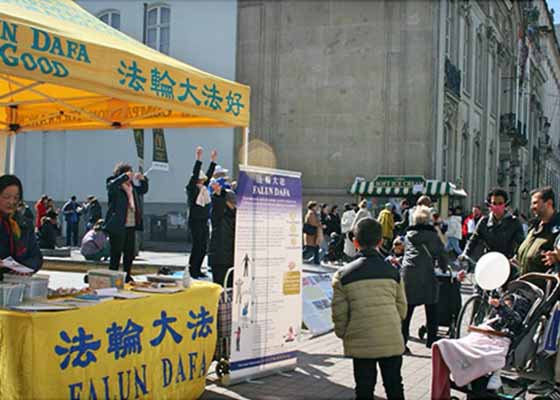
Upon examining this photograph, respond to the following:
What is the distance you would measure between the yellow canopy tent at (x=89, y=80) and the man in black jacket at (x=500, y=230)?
325 centimetres

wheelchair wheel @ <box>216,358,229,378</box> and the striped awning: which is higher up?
the striped awning

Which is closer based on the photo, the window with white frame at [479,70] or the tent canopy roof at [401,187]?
the tent canopy roof at [401,187]

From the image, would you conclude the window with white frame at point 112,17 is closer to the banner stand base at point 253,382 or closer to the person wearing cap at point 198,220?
the person wearing cap at point 198,220

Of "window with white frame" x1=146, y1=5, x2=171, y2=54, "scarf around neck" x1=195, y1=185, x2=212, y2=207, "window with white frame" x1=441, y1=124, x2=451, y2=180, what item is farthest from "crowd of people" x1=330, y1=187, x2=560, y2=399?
"window with white frame" x1=146, y1=5, x2=171, y2=54

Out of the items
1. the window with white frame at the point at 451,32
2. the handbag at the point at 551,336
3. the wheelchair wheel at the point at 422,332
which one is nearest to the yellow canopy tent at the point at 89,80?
the wheelchair wheel at the point at 422,332

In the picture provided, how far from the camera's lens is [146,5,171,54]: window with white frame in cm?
2861

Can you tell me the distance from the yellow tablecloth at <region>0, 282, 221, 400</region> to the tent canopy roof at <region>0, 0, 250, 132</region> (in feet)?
6.25

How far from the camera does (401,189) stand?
81.4 feet

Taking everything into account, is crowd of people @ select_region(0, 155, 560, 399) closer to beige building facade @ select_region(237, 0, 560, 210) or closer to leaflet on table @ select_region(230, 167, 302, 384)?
leaflet on table @ select_region(230, 167, 302, 384)

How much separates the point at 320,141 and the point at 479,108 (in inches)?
472

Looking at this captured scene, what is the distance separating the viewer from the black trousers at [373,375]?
4.80 metres

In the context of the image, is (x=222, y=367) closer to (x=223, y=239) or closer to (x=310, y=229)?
(x=223, y=239)

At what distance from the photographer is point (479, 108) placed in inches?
1362

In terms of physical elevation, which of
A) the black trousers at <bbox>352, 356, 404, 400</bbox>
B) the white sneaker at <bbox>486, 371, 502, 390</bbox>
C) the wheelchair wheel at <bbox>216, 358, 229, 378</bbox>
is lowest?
the wheelchair wheel at <bbox>216, 358, 229, 378</bbox>
